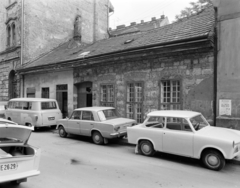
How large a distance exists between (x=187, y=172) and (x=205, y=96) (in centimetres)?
398

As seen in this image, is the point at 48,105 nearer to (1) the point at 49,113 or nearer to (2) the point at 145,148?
(1) the point at 49,113

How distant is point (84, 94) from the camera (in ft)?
43.8

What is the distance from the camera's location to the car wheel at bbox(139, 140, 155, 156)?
662 cm

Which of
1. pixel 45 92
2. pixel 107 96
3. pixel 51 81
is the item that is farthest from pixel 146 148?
pixel 45 92

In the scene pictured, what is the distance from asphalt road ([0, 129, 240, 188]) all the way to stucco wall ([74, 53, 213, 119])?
2976 millimetres

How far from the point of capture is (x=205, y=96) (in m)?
8.44

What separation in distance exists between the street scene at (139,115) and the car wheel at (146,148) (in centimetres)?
3

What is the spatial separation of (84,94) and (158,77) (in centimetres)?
538

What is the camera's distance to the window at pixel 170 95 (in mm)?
9266

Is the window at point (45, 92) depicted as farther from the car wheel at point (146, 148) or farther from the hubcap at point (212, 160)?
the hubcap at point (212, 160)

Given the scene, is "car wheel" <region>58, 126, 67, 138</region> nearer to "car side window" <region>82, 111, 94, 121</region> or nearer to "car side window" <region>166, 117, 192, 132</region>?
"car side window" <region>82, 111, 94, 121</region>

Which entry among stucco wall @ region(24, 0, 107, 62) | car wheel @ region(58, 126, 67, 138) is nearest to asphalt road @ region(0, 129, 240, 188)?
car wheel @ region(58, 126, 67, 138)

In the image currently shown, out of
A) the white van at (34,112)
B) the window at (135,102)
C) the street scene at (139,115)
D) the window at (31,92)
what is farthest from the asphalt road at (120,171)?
the window at (31,92)

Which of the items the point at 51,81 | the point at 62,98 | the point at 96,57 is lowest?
the point at 62,98
